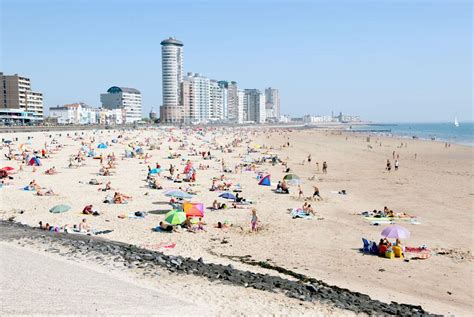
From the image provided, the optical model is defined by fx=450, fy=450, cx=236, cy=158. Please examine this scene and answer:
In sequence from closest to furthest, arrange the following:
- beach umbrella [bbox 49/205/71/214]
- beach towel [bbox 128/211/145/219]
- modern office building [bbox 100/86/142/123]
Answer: beach towel [bbox 128/211/145/219], beach umbrella [bbox 49/205/71/214], modern office building [bbox 100/86/142/123]

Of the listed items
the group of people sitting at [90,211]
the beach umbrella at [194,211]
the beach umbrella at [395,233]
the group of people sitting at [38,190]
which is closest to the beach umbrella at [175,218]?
the beach umbrella at [194,211]

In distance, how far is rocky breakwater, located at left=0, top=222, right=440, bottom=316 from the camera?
8.31 metres

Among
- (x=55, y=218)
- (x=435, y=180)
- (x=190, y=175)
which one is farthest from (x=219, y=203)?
(x=435, y=180)

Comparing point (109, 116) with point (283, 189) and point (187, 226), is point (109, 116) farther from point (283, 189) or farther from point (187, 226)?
point (187, 226)

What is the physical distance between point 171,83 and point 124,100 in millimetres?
19515

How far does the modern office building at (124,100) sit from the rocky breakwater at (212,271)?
16083 cm

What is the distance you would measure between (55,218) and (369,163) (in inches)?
1101

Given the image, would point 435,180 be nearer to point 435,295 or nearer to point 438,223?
point 438,223

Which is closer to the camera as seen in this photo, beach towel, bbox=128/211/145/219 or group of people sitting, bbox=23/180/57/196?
beach towel, bbox=128/211/145/219

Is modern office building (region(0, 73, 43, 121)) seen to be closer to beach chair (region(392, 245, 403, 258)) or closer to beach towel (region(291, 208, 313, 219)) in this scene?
beach towel (region(291, 208, 313, 219))

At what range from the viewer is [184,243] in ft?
43.1

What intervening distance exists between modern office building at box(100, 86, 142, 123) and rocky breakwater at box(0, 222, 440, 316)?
160834 millimetres

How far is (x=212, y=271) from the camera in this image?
977 cm

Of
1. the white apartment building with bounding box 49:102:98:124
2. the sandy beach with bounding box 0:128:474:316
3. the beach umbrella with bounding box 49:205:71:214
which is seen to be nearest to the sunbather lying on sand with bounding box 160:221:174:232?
the sandy beach with bounding box 0:128:474:316
